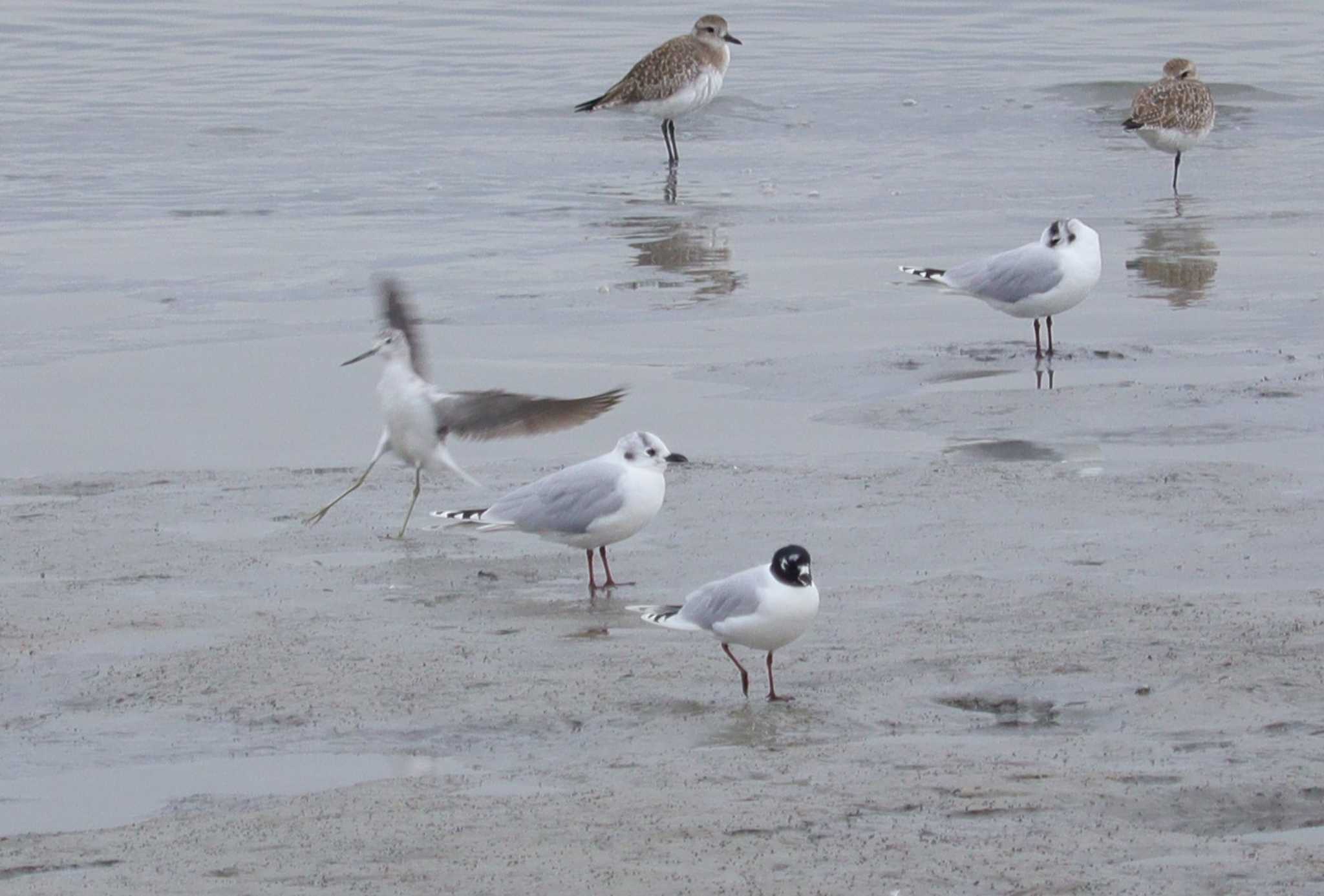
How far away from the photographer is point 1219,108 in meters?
24.5

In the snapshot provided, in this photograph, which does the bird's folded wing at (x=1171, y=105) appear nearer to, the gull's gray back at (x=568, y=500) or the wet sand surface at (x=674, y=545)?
the wet sand surface at (x=674, y=545)

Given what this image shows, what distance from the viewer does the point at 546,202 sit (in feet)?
60.0

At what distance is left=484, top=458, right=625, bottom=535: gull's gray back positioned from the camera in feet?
25.8

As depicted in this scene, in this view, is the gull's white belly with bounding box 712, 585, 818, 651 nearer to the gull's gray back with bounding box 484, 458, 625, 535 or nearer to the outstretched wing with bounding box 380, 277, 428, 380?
the gull's gray back with bounding box 484, 458, 625, 535

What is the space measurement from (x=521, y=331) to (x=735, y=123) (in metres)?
12.6

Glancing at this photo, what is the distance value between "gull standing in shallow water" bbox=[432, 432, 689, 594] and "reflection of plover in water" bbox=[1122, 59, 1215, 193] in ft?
37.3

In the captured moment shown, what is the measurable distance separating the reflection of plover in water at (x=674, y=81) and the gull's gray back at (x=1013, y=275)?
9.28 meters

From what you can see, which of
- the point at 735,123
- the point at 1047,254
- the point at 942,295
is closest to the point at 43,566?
the point at 1047,254

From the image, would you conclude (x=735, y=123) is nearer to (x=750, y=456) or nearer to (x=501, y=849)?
(x=750, y=456)

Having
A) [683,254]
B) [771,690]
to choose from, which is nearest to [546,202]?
[683,254]

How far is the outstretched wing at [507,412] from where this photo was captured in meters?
8.32

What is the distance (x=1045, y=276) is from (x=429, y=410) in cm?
442

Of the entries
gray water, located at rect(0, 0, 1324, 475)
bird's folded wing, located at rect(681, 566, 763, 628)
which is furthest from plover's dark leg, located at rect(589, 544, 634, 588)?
gray water, located at rect(0, 0, 1324, 475)

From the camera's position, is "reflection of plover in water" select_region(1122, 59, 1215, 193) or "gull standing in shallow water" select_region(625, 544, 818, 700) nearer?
"gull standing in shallow water" select_region(625, 544, 818, 700)
